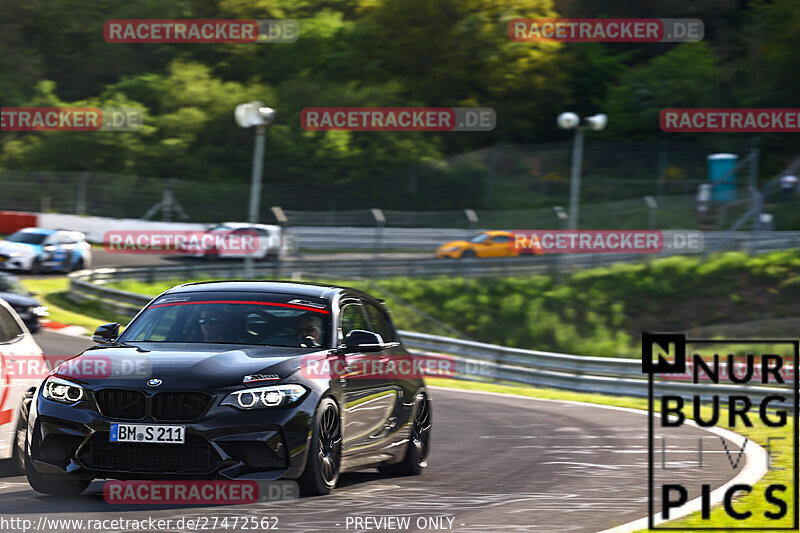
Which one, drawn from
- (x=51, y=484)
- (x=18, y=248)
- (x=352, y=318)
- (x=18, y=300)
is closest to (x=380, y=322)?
(x=352, y=318)

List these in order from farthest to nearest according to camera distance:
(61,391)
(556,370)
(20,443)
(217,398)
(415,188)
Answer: (415,188)
(556,370)
(20,443)
(61,391)
(217,398)

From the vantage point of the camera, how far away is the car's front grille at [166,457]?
752 centimetres

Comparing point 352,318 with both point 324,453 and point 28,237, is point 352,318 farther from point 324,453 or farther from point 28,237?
point 28,237

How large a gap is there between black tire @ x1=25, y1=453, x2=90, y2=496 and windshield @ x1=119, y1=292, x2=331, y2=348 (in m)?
1.18

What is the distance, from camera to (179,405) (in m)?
7.59

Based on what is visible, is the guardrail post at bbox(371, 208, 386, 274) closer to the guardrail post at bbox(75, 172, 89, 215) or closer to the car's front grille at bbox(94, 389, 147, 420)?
the guardrail post at bbox(75, 172, 89, 215)

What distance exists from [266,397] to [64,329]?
19.9 m

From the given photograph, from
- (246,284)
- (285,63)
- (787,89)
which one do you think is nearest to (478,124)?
(285,63)

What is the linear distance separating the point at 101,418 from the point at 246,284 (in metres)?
2.03

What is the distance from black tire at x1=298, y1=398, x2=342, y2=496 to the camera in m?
7.93

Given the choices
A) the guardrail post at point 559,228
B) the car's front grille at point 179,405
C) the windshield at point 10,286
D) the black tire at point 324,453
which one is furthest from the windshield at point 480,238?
the car's front grille at point 179,405

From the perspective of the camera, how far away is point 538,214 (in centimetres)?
3388

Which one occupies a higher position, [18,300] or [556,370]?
[18,300]

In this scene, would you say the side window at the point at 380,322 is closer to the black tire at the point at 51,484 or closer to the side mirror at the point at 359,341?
the side mirror at the point at 359,341
